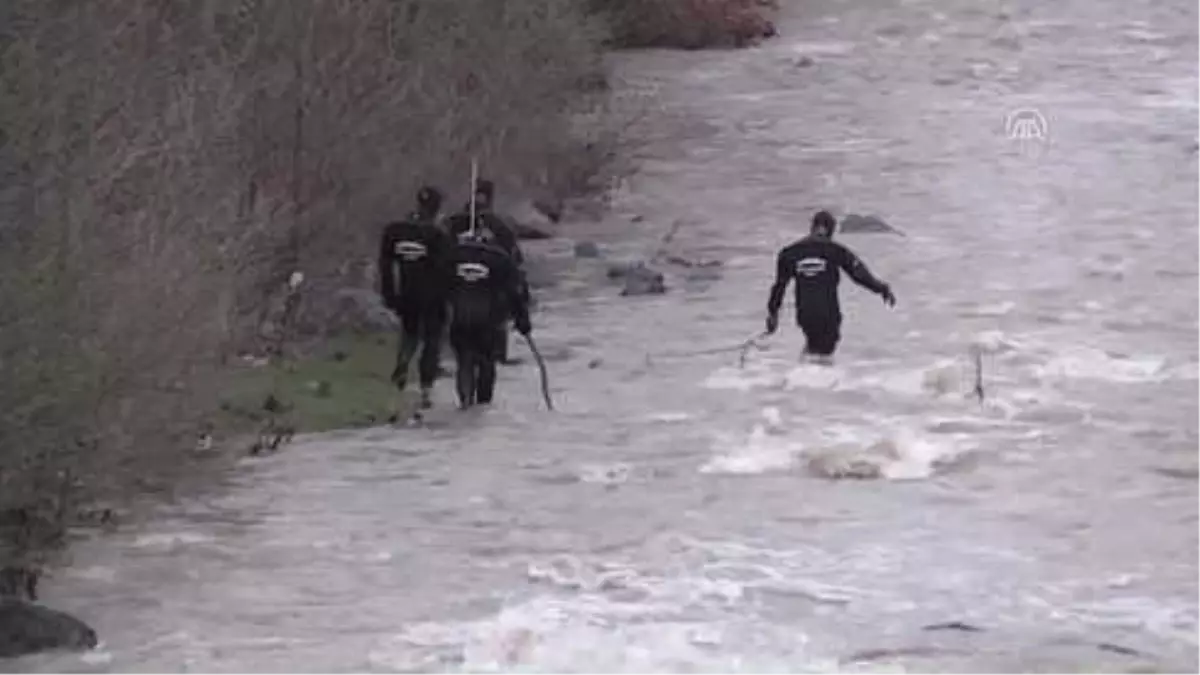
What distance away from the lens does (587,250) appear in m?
27.9

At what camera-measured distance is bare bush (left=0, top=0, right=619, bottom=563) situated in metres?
13.7

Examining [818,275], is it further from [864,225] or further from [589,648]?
[864,225]

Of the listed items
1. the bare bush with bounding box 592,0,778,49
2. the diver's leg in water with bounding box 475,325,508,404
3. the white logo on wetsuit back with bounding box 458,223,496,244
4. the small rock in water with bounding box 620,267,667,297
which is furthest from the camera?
the bare bush with bounding box 592,0,778,49

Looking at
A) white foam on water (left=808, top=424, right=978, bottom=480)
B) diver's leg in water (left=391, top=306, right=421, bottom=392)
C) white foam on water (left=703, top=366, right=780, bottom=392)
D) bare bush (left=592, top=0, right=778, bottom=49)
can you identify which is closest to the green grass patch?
diver's leg in water (left=391, top=306, right=421, bottom=392)

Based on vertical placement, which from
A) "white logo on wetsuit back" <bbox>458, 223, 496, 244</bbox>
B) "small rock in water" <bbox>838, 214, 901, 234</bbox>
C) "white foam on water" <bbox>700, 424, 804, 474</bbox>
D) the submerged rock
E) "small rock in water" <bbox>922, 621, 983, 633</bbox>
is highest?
"white logo on wetsuit back" <bbox>458, 223, 496, 244</bbox>

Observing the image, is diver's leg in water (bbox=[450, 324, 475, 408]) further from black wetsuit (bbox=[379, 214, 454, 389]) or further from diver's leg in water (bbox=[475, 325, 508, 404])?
black wetsuit (bbox=[379, 214, 454, 389])

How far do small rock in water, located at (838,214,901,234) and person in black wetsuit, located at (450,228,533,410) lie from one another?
442 inches

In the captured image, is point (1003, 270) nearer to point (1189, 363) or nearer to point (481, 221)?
point (1189, 363)

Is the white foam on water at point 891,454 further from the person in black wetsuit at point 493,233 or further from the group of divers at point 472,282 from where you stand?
the person in black wetsuit at point 493,233

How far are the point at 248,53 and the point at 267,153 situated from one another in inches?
38.8

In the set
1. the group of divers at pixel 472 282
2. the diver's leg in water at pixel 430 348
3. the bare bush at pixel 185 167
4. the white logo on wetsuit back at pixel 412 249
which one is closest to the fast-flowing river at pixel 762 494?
the diver's leg in water at pixel 430 348

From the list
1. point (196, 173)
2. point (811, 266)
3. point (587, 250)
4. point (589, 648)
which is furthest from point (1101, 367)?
point (589, 648)

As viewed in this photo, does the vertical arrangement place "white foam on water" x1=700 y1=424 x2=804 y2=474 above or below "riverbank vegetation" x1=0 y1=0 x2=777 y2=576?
below

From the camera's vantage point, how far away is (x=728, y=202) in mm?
30859
